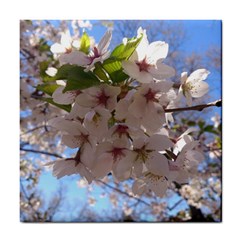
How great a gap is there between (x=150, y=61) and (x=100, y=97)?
0.32ft

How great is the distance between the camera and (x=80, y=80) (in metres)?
0.61

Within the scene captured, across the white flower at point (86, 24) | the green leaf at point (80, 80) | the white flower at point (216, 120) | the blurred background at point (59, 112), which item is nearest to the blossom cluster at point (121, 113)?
the green leaf at point (80, 80)

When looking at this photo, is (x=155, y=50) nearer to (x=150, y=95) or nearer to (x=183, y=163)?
(x=150, y=95)

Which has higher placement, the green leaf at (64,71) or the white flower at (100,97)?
the green leaf at (64,71)

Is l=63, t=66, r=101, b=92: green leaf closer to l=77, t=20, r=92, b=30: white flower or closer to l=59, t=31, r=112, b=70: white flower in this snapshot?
l=59, t=31, r=112, b=70: white flower

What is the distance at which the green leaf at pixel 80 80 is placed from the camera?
61cm

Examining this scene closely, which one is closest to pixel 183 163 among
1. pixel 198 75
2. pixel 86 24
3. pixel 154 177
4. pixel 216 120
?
pixel 154 177

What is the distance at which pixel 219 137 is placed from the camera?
7.73 feet

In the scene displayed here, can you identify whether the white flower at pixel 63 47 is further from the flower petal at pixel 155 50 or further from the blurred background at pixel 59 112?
the blurred background at pixel 59 112

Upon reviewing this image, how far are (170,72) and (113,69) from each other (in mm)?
85

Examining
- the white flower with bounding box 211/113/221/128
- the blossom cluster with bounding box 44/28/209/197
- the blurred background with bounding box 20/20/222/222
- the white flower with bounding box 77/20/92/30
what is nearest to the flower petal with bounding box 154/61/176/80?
the blossom cluster with bounding box 44/28/209/197
